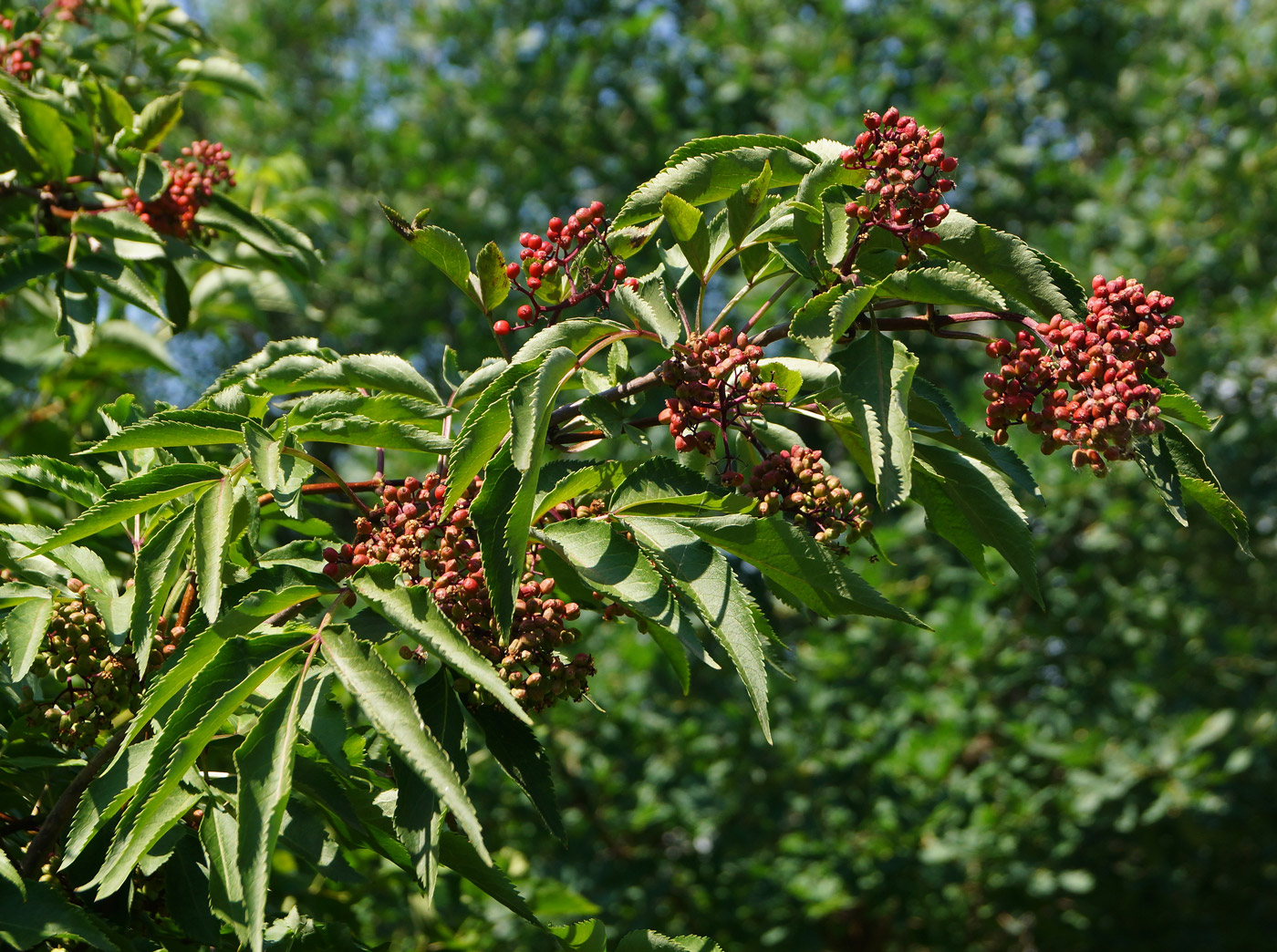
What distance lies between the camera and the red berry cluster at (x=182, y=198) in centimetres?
238

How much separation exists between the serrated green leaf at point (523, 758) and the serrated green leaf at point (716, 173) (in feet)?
2.43

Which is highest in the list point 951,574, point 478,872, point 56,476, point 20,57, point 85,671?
point 20,57

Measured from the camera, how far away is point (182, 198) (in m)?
2.38

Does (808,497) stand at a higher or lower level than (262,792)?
higher

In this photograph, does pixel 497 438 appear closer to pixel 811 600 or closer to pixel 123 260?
pixel 811 600

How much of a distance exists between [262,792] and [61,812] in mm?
526

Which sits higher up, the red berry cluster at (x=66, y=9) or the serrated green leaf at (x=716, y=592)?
the red berry cluster at (x=66, y=9)

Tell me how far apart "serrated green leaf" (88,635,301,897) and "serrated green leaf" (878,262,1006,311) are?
2.97 ft

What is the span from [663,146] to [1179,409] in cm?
576

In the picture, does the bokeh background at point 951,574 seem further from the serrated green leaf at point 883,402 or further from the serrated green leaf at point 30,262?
the serrated green leaf at point 883,402

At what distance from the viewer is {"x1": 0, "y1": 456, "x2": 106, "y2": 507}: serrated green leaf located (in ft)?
5.74

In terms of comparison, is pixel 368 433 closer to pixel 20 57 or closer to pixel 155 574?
pixel 155 574

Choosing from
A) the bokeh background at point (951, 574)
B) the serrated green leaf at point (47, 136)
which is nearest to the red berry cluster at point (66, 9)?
the bokeh background at point (951, 574)

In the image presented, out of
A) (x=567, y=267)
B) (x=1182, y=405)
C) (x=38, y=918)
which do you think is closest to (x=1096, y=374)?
(x=1182, y=405)
